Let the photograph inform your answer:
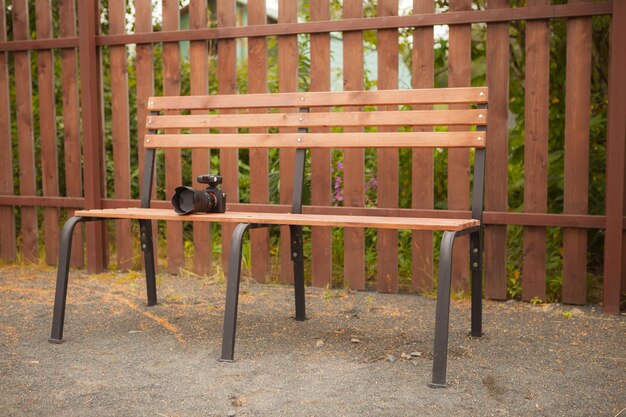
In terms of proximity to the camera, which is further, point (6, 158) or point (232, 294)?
point (6, 158)

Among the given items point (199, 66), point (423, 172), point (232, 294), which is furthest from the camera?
point (199, 66)

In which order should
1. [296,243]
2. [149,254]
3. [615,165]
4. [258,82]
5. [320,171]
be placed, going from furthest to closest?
[258,82], [320,171], [149,254], [615,165], [296,243]

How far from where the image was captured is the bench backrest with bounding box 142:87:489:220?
3443 mm

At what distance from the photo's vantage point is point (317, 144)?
12.4 ft

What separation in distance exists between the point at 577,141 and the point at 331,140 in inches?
53.1

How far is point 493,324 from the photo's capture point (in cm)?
379

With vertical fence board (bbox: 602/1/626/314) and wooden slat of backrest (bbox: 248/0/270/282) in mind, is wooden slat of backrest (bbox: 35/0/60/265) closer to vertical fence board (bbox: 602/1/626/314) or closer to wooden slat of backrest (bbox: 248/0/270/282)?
wooden slat of backrest (bbox: 248/0/270/282)

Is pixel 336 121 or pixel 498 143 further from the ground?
pixel 336 121

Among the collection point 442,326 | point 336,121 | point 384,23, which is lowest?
point 442,326

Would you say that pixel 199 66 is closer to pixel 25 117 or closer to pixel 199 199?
A: pixel 25 117

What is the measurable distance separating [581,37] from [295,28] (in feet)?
5.33

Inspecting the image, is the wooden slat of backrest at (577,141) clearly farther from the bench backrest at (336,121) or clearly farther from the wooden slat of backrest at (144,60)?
the wooden slat of backrest at (144,60)

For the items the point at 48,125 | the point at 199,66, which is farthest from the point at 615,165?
the point at 48,125

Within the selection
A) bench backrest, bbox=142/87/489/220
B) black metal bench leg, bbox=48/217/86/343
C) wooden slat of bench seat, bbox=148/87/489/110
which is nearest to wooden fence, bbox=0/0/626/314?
bench backrest, bbox=142/87/489/220
